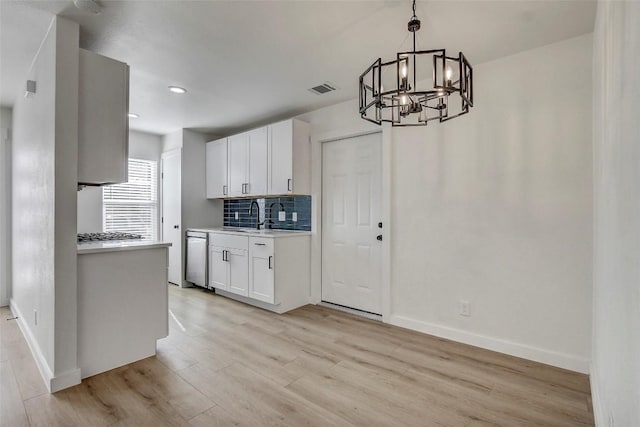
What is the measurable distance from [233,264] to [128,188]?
2.31 metres

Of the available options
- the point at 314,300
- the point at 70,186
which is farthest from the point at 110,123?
the point at 314,300

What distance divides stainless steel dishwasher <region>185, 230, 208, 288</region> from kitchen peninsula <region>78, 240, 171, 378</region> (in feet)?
6.32

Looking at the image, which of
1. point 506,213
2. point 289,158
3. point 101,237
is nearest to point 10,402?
point 101,237

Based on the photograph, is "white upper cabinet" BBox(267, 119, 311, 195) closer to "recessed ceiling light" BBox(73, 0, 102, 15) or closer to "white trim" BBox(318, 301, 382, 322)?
"white trim" BBox(318, 301, 382, 322)

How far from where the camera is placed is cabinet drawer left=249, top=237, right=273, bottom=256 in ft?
11.9

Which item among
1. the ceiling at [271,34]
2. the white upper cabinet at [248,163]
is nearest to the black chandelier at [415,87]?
the ceiling at [271,34]

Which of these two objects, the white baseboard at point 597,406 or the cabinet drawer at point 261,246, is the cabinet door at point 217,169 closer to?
the cabinet drawer at point 261,246

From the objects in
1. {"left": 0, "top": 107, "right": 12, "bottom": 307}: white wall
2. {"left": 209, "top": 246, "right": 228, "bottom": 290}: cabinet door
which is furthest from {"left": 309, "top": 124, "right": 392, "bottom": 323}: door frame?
{"left": 0, "top": 107, "right": 12, "bottom": 307}: white wall

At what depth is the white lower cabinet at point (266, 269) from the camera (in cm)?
360

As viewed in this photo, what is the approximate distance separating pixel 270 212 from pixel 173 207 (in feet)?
5.31

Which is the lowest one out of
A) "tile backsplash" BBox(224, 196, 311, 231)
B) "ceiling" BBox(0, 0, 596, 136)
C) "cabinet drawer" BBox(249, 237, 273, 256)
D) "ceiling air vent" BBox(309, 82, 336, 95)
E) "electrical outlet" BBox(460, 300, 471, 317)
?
"electrical outlet" BBox(460, 300, 471, 317)

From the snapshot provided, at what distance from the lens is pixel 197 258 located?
4.62 m

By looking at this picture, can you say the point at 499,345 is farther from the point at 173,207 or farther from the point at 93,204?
the point at 93,204

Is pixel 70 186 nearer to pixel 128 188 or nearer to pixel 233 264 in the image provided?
pixel 233 264
